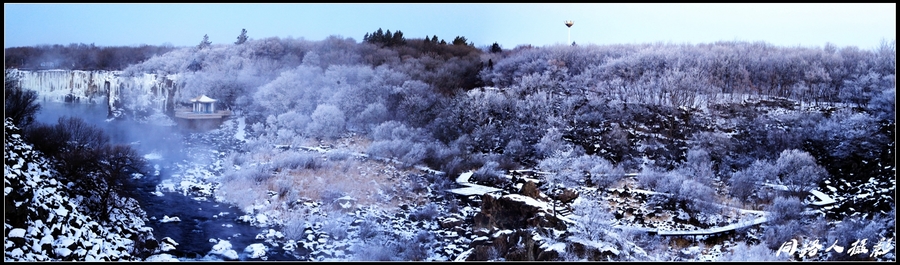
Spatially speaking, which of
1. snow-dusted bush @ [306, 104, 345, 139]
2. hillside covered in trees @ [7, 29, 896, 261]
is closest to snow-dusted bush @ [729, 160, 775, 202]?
hillside covered in trees @ [7, 29, 896, 261]

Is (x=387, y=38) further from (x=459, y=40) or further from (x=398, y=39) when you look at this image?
(x=459, y=40)

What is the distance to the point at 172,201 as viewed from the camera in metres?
7.77

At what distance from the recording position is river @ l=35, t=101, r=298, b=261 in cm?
725

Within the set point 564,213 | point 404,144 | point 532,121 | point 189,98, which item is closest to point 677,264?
point 564,213

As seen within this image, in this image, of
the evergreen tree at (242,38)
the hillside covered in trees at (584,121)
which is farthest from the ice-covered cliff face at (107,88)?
the evergreen tree at (242,38)

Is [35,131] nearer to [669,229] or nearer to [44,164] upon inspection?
[44,164]

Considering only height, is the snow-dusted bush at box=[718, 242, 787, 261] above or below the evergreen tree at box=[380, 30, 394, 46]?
below

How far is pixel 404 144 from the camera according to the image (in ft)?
27.4

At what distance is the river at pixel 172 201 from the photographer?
23.8 ft

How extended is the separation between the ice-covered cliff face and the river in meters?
0.13

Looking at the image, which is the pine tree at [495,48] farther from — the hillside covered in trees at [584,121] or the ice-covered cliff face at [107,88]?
the ice-covered cliff face at [107,88]

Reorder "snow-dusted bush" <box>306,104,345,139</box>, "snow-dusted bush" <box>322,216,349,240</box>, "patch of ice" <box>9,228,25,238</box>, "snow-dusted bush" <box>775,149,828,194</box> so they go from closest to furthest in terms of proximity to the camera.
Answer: "patch of ice" <box>9,228,25,238</box>
"snow-dusted bush" <box>322,216,349,240</box>
"snow-dusted bush" <box>775,149,828,194</box>
"snow-dusted bush" <box>306,104,345,139</box>

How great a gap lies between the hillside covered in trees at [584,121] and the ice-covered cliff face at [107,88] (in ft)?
0.30

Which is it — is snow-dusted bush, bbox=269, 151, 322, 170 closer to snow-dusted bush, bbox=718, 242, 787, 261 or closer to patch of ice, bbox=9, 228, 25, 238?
patch of ice, bbox=9, 228, 25, 238
